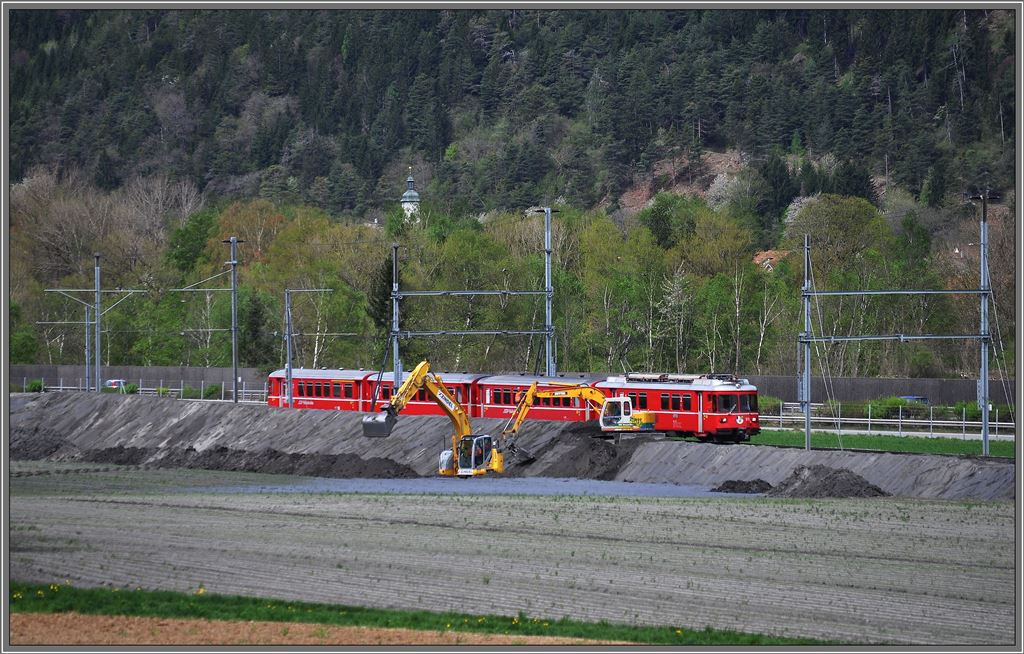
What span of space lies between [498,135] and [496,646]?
5934 inches

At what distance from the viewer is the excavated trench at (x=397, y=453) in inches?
1718

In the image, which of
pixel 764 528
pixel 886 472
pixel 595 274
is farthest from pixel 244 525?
pixel 595 274

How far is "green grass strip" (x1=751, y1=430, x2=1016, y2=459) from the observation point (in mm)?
51844

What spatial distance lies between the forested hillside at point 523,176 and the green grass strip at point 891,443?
19.4 metres

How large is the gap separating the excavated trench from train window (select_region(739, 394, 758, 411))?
10.8 ft

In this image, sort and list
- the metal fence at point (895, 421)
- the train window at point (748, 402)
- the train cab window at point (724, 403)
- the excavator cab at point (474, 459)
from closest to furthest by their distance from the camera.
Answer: the excavator cab at point (474, 459) → the train cab window at point (724, 403) → the train window at point (748, 402) → the metal fence at point (895, 421)

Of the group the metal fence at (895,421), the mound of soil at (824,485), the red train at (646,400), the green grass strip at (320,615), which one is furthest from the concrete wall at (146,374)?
the green grass strip at (320,615)

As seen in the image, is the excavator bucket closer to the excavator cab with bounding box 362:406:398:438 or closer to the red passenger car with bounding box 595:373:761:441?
the excavator cab with bounding box 362:406:398:438

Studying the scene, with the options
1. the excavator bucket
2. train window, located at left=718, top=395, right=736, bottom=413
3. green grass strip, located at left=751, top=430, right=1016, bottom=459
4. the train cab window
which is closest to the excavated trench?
the train cab window

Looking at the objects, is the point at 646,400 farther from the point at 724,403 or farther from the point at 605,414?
the point at 724,403

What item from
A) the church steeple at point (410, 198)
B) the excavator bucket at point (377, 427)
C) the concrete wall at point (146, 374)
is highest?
the church steeple at point (410, 198)

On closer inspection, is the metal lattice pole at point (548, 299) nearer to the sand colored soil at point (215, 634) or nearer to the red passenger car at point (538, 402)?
the red passenger car at point (538, 402)

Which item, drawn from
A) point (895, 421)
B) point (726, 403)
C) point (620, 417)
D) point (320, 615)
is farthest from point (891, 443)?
point (320, 615)

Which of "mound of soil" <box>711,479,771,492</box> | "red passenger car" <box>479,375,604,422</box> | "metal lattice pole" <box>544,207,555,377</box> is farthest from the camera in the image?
"red passenger car" <box>479,375,604,422</box>
